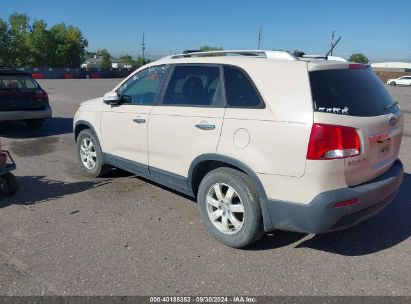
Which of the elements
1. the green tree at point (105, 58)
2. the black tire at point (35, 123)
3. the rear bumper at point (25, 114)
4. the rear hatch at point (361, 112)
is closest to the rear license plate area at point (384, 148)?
the rear hatch at point (361, 112)

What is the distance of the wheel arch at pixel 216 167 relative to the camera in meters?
3.59

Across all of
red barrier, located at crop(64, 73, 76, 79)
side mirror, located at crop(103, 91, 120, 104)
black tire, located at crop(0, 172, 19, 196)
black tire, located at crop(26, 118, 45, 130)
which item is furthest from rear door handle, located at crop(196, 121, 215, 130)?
red barrier, located at crop(64, 73, 76, 79)

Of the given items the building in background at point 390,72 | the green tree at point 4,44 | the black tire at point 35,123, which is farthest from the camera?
the green tree at point 4,44

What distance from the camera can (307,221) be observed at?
3.35 m

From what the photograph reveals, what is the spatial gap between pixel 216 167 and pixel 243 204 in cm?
57

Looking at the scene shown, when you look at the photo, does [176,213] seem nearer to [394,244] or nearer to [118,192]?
[118,192]

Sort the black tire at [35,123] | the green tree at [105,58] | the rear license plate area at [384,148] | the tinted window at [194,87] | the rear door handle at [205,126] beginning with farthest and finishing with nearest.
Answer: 1. the green tree at [105,58]
2. the black tire at [35,123]
3. the tinted window at [194,87]
4. the rear door handle at [205,126]
5. the rear license plate area at [384,148]

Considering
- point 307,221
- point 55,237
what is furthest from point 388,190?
point 55,237

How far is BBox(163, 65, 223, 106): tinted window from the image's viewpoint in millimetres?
4092

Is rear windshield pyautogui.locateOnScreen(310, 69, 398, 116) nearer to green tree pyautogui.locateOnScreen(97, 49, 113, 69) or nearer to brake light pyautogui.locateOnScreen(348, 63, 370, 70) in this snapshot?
brake light pyautogui.locateOnScreen(348, 63, 370, 70)

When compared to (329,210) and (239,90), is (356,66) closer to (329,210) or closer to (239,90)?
(239,90)

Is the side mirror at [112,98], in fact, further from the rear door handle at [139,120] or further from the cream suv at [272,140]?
the cream suv at [272,140]

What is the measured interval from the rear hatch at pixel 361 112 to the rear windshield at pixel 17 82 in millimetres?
8217

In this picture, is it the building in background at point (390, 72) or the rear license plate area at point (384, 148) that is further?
the building in background at point (390, 72)
